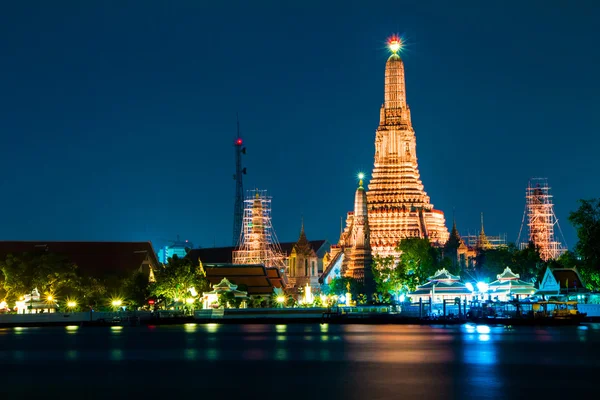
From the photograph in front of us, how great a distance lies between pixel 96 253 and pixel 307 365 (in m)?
61.4

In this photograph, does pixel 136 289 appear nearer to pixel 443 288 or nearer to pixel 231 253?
pixel 443 288

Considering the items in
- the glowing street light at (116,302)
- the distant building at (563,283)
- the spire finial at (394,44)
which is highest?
the spire finial at (394,44)

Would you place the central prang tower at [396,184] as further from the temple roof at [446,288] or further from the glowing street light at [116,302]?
the glowing street light at [116,302]

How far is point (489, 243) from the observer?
16000 centimetres

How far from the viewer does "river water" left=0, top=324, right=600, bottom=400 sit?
41094 mm

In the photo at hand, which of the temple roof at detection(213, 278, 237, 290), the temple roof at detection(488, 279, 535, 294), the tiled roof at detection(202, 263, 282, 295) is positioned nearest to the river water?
the temple roof at detection(488, 279, 535, 294)

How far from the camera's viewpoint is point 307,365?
51.3 metres

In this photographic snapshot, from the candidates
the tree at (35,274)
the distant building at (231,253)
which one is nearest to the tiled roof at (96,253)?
the tree at (35,274)

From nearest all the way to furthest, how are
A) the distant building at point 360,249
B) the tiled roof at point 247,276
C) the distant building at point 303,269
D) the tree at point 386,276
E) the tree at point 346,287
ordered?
the tree at point 386,276
the tiled roof at point 247,276
the tree at point 346,287
the distant building at point 360,249
the distant building at point 303,269

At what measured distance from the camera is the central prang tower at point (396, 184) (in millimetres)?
130500

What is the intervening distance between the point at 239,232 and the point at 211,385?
11468 cm

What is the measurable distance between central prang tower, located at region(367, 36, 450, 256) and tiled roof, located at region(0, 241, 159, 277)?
94.7ft

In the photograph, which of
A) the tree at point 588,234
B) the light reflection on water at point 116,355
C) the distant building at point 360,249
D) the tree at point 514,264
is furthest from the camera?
the distant building at point 360,249

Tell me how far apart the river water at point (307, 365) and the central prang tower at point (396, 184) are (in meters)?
52.9
